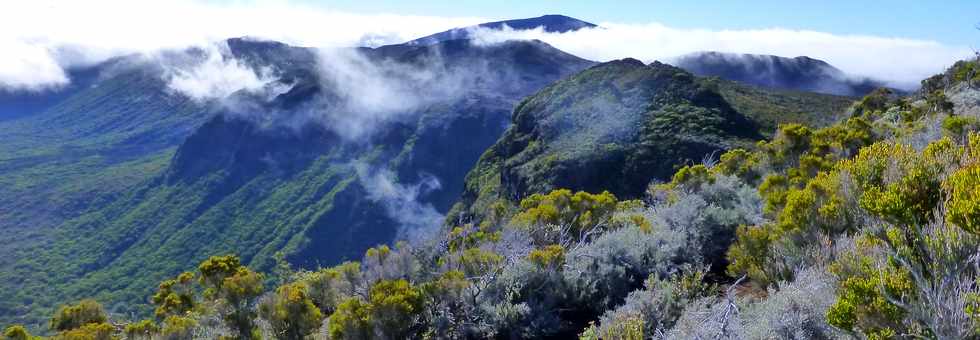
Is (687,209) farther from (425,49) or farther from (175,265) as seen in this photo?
(425,49)

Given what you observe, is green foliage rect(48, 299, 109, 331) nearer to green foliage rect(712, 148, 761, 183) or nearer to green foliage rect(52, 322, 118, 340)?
green foliage rect(52, 322, 118, 340)

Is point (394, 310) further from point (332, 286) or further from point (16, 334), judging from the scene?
point (16, 334)

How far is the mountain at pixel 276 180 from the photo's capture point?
119m

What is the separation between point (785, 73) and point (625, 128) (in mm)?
149410

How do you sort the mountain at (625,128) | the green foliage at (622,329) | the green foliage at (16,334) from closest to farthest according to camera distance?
the green foliage at (622,329)
the green foliage at (16,334)
the mountain at (625,128)

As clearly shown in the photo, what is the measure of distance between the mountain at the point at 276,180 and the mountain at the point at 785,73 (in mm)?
44000

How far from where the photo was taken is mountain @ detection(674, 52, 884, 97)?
163 meters

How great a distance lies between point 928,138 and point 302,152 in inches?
6242

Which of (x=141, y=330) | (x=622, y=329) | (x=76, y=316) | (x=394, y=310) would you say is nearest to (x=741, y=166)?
(x=622, y=329)

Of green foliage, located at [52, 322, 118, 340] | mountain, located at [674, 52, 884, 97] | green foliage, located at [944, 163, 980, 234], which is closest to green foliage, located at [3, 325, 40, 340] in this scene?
green foliage, located at [52, 322, 118, 340]

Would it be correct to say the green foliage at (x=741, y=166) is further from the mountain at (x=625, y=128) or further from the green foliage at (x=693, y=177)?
the mountain at (x=625, y=128)

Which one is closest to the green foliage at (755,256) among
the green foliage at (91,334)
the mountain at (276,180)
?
the green foliage at (91,334)

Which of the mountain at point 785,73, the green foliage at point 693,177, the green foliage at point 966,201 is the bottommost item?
the mountain at point 785,73

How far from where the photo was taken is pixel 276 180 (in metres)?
151
